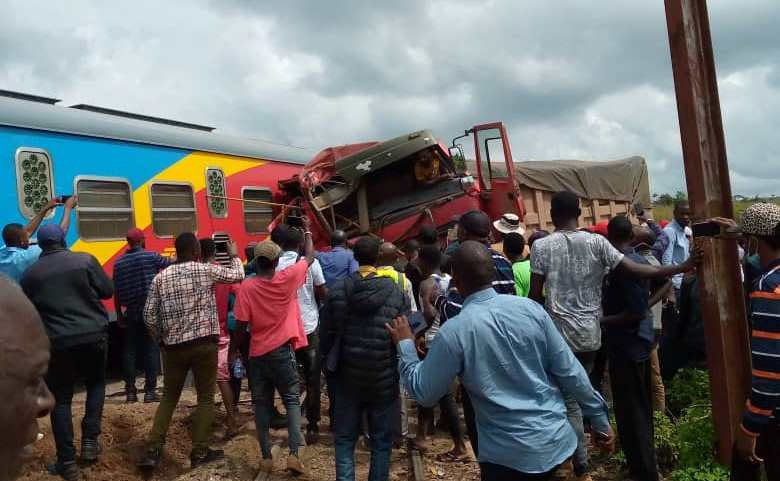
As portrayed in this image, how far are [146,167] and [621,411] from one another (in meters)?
6.22

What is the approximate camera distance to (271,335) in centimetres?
486

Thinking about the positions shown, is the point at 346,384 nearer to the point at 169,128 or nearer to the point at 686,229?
the point at 686,229

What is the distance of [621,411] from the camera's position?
4188mm

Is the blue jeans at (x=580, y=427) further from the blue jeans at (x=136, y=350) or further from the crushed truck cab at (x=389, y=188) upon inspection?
the crushed truck cab at (x=389, y=188)

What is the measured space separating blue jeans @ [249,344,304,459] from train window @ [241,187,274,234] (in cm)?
457

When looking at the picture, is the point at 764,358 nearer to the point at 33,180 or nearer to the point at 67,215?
the point at 67,215

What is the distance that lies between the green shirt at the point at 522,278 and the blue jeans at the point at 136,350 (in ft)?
12.9

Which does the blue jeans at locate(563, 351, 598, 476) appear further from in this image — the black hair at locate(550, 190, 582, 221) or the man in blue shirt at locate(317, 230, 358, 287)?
the man in blue shirt at locate(317, 230, 358, 287)

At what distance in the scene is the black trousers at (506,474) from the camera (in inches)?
101

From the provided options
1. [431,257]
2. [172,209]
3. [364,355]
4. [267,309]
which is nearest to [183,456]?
[267,309]

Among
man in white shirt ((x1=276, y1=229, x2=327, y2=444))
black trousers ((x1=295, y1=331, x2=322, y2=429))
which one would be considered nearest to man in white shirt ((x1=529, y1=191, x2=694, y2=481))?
man in white shirt ((x1=276, y1=229, x2=327, y2=444))

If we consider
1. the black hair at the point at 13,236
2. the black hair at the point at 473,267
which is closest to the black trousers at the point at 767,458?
the black hair at the point at 473,267

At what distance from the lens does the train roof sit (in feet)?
22.2

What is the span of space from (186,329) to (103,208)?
3.25 metres
